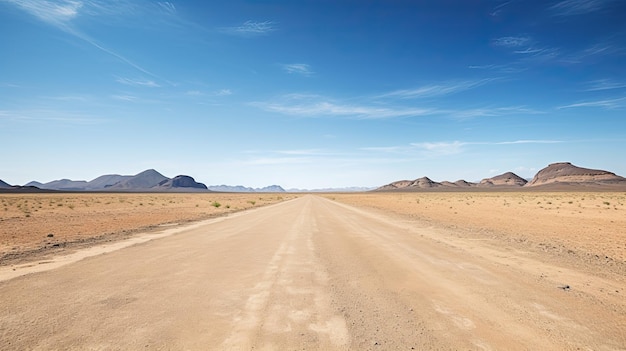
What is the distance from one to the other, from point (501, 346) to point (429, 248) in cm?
687

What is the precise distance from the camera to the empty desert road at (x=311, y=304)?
3.94m

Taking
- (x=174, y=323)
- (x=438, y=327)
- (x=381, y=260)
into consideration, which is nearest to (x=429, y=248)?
(x=381, y=260)

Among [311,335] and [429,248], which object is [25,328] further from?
[429,248]

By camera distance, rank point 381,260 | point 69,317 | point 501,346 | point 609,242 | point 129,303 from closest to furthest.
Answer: point 501,346 → point 69,317 → point 129,303 → point 381,260 → point 609,242

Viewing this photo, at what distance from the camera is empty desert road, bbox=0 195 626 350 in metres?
3.94

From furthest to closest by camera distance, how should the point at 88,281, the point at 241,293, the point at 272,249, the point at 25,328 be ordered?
the point at 272,249 → the point at 88,281 → the point at 241,293 → the point at 25,328

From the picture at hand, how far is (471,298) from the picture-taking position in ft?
18.1

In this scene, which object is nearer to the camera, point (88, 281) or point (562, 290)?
point (562, 290)

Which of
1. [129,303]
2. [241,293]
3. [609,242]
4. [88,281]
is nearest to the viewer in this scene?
[129,303]

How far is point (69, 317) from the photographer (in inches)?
180

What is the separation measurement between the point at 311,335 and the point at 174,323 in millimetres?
1913

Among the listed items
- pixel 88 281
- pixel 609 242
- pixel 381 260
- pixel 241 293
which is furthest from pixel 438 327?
pixel 609 242

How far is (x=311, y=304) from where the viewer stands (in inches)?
204

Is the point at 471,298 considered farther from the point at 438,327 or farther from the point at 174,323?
the point at 174,323
